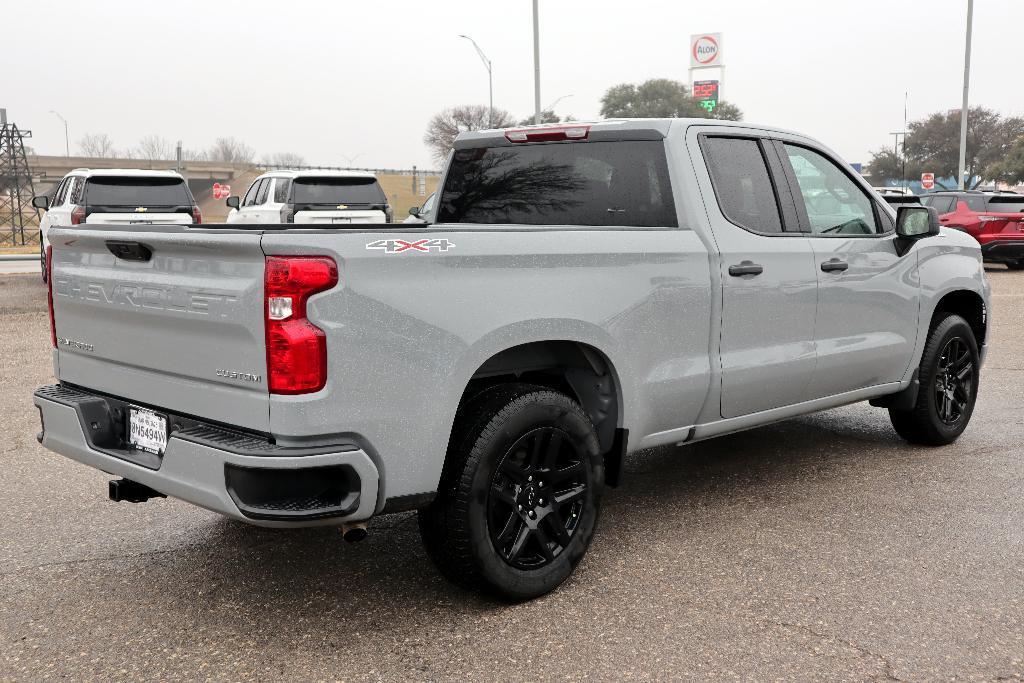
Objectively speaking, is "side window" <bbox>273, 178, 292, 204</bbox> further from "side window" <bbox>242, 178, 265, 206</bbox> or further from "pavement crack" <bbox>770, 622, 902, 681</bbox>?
"pavement crack" <bbox>770, 622, 902, 681</bbox>

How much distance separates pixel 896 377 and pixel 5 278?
1766 cm

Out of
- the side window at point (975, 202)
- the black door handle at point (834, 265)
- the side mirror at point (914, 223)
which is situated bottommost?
the side window at point (975, 202)

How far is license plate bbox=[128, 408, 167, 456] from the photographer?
12.0 ft

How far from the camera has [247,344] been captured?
10.7 ft

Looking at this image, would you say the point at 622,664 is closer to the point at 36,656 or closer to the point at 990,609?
the point at 990,609

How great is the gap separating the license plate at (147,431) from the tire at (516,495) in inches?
38.1

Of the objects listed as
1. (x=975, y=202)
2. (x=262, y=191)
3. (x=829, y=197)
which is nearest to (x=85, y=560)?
(x=829, y=197)

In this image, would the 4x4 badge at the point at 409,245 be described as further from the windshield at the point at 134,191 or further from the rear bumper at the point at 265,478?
the windshield at the point at 134,191

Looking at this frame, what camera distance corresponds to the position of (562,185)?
4965mm

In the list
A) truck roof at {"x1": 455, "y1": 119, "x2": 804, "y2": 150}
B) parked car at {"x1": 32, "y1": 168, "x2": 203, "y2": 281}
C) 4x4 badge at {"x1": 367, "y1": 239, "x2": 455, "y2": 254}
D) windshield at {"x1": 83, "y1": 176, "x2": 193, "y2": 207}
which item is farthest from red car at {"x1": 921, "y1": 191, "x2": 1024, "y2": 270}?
4x4 badge at {"x1": 367, "y1": 239, "x2": 455, "y2": 254}

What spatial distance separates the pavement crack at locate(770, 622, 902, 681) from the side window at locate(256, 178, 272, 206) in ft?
55.4

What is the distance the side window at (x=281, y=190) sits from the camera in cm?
1836

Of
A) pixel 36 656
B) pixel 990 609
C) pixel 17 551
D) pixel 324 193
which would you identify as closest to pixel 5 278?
pixel 324 193

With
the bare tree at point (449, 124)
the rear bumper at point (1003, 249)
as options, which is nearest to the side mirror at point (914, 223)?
the rear bumper at point (1003, 249)
